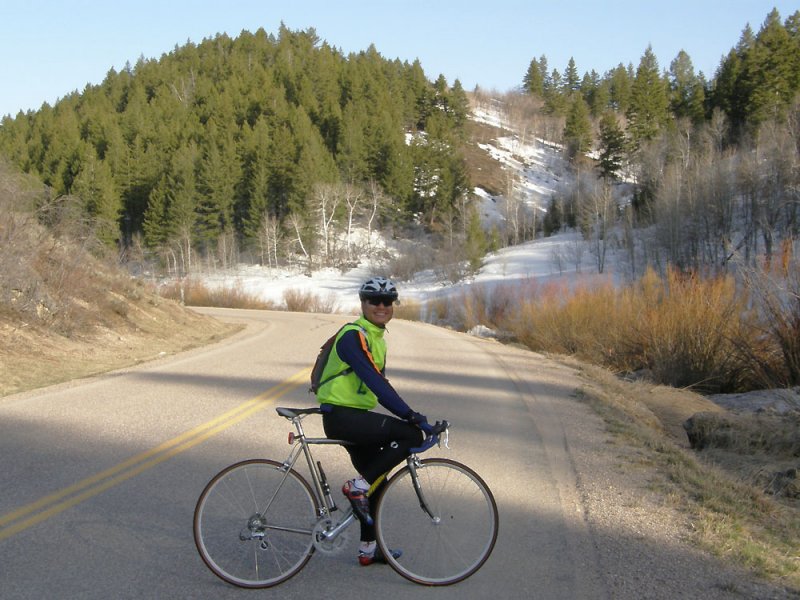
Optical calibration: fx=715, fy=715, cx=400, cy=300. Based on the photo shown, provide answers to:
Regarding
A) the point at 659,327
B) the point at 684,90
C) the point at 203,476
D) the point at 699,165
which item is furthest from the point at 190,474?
the point at 684,90

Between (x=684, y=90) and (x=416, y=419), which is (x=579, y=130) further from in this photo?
(x=416, y=419)

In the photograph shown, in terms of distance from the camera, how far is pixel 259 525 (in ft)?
14.5

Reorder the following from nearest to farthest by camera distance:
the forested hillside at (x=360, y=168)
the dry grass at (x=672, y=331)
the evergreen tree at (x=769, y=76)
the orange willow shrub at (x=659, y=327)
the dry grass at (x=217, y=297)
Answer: the dry grass at (x=672, y=331) < the orange willow shrub at (x=659, y=327) < the dry grass at (x=217, y=297) < the forested hillside at (x=360, y=168) < the evergreen tree at (x=769, y=76)

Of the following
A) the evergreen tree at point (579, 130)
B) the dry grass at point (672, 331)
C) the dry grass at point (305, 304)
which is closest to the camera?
the dry grass at point (672, 331)

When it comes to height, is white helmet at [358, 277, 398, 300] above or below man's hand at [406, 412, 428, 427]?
above

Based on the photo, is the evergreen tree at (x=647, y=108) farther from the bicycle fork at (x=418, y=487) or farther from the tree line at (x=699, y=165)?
the bicycle fork at (x=418, y=487)

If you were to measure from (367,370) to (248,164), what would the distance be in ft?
265

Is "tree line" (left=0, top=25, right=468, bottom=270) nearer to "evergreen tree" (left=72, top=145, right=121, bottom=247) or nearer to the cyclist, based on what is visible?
"evergreen tree" (left=72, top=145, right=121, bottom=247)

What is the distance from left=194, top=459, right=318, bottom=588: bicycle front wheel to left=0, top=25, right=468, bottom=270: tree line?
64696 millimetres

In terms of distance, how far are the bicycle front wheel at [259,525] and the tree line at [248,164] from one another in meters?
64.7

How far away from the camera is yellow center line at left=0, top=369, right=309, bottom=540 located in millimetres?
5332

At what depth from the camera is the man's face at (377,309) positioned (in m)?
4.52

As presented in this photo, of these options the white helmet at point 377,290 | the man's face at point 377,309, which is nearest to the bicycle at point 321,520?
the man's face at point 377,309

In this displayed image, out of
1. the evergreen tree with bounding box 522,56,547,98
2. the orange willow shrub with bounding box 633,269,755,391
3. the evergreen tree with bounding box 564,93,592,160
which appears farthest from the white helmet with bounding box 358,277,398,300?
the evergreen tree with bounding box 522,56,547,98
